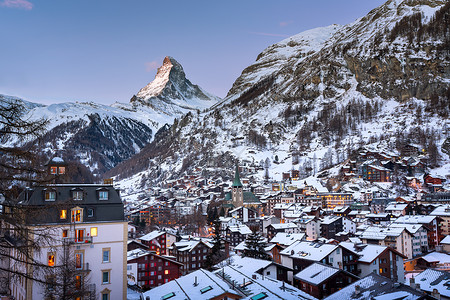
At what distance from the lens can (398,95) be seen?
17375 centimetres

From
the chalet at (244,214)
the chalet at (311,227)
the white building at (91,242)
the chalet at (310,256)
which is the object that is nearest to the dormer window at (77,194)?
the white building at (91,242)

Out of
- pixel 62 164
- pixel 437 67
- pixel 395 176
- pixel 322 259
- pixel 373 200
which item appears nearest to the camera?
pixel 62 164

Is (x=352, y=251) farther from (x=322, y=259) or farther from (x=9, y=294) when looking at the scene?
(x=9, y=294)

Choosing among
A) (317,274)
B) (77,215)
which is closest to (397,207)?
(317,274)

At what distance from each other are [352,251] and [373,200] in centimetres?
6179

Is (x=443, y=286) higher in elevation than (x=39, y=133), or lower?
lower

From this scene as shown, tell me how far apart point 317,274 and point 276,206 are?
71.5 meters

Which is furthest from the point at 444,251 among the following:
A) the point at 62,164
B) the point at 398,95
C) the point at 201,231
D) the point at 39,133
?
the point at 398,95

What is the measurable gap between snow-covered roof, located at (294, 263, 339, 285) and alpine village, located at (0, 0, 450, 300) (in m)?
0.22

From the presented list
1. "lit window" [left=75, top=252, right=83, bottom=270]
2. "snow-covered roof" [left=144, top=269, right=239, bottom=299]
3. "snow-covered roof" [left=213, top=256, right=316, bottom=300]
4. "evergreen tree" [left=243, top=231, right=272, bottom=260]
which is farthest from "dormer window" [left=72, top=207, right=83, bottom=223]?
"evergreen tree" [left=243, top=231, right=272, bottom=260]

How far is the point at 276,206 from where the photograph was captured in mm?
105438

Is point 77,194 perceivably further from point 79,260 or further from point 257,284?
point 257,284

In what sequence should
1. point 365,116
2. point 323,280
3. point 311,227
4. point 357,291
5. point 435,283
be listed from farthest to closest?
point 365,116 < point 311,227 < point 435,283 < point 323,280 < point 357,291

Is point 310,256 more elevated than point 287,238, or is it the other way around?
point 310,256
